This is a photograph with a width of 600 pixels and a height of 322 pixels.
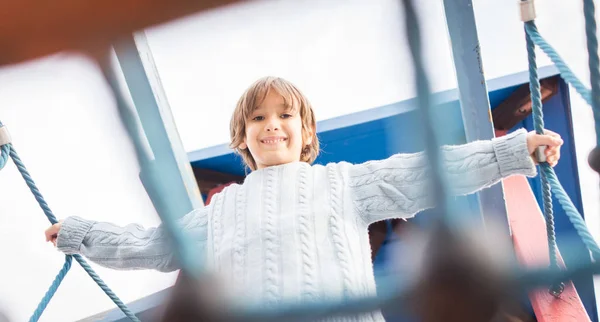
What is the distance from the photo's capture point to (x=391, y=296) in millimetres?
560

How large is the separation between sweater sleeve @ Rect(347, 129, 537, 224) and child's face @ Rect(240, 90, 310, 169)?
0.36 feet

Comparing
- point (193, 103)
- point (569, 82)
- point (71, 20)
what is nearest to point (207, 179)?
point (193, 103)

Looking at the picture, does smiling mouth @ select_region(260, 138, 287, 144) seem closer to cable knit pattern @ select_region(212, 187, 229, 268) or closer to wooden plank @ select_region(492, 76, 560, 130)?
cable knit pattern @ select_region(212, 187, 229, 268)

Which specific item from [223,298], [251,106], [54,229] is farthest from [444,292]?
[54,229]

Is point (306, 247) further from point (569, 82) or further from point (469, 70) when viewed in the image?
point (469, 70)

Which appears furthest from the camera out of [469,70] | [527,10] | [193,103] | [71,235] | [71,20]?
[193,103]

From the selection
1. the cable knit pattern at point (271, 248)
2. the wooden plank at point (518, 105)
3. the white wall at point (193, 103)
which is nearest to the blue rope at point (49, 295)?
the white wall at point (193, 103)

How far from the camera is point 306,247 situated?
943 millimetres

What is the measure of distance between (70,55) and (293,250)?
1.88 feet

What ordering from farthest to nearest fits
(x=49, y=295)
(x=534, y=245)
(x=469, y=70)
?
(x=534, y=245) → (x=469, y=70) → (x=49, y=295)

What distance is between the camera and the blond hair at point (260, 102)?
3.55 ft

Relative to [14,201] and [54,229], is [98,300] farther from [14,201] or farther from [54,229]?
[54,229]

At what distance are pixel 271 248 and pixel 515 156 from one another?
38cm

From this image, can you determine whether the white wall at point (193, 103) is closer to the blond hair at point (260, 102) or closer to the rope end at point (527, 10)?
the blond hair at point (260, 102)
